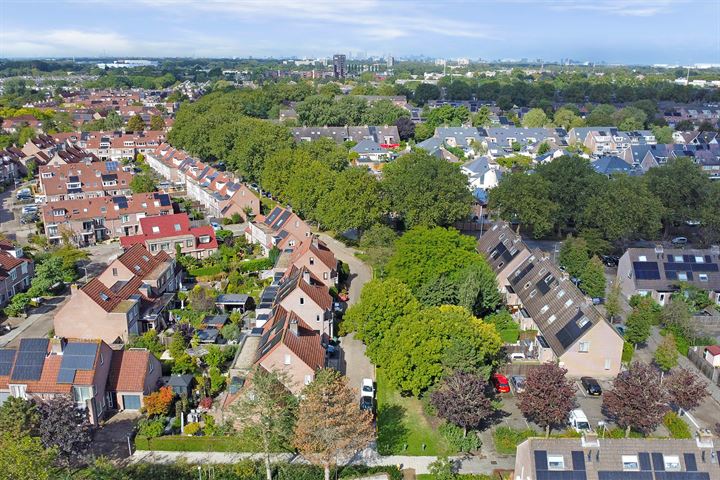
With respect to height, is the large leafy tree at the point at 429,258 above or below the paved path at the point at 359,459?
above

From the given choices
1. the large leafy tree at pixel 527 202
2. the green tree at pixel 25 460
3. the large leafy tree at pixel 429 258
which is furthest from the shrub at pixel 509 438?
the large leafy tree at pixel 527 202

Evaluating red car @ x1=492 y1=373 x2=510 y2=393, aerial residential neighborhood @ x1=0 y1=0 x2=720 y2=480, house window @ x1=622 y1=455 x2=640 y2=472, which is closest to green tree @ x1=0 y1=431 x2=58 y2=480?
aerial residential neighborhood @ x1=0 y1=0 x2=720 y2=480

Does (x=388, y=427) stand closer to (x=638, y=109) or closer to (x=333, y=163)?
(x=333, y=163)

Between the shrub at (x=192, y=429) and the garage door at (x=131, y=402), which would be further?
the garage door at (x=131, y=402)

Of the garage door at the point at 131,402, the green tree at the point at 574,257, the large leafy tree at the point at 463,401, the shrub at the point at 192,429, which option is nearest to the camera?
the large leafy tree at the point at 463,401

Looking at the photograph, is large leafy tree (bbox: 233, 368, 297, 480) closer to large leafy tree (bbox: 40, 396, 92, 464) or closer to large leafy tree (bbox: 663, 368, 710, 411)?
large leafy tree (bbox: 40, 396, 92, 464)

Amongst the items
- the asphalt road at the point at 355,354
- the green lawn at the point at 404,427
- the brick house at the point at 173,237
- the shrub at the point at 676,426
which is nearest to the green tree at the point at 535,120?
the asphalt road at the point at 355,354

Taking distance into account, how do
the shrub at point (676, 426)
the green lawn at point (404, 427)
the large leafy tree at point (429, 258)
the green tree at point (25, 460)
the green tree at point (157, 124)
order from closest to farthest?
the green tree at point (25, 460) < the green lawn at point (404, 427) < the shrub at point (676, 426) < the large leafy tree at point (429, 258) < the green tree at point (157, 124)

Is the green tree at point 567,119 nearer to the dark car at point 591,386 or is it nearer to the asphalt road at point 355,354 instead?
the asphalt road at point 355,354

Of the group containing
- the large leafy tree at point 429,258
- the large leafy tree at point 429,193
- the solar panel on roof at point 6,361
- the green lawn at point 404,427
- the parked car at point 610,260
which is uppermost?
the large leafy tree at point 429,193
